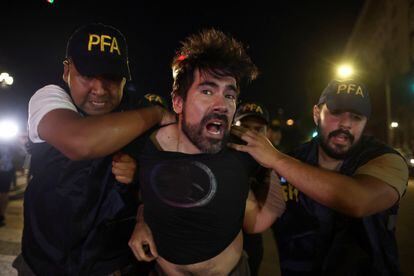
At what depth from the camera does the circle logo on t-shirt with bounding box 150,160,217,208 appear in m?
2.23

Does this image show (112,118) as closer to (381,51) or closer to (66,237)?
(66,237)

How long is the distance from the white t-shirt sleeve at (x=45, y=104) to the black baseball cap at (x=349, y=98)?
2325mm

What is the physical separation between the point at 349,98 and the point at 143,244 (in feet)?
7.37

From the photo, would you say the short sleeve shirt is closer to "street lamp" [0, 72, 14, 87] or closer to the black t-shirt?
the black t-shirt

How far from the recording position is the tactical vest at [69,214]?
2027 mm

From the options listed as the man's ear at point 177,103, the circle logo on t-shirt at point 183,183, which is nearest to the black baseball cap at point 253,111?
the man's ear at point 177,103

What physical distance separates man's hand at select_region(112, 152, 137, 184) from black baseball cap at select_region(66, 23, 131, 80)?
602mm

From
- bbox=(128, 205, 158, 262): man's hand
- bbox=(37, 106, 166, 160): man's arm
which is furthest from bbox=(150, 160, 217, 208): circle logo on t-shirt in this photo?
bbox=(37, 106, 166, 160): man's arm

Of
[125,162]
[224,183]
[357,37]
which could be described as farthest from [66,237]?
[357,37]

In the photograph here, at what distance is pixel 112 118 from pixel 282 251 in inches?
84.0

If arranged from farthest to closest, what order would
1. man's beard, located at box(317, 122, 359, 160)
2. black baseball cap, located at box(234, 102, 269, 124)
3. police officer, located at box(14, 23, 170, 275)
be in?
black baseball cap, located at box(234, 102, 269, 124), man's beard, located at box(317, 122, 359, 160), police officer, located at box(14, 23, 170, 275)

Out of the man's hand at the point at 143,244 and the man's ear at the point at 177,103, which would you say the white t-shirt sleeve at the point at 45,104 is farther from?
the man's hand at the point at 143,244

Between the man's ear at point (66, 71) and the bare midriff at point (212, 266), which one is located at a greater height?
the man's ear at point (66, 71)

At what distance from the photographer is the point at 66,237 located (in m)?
2.04
